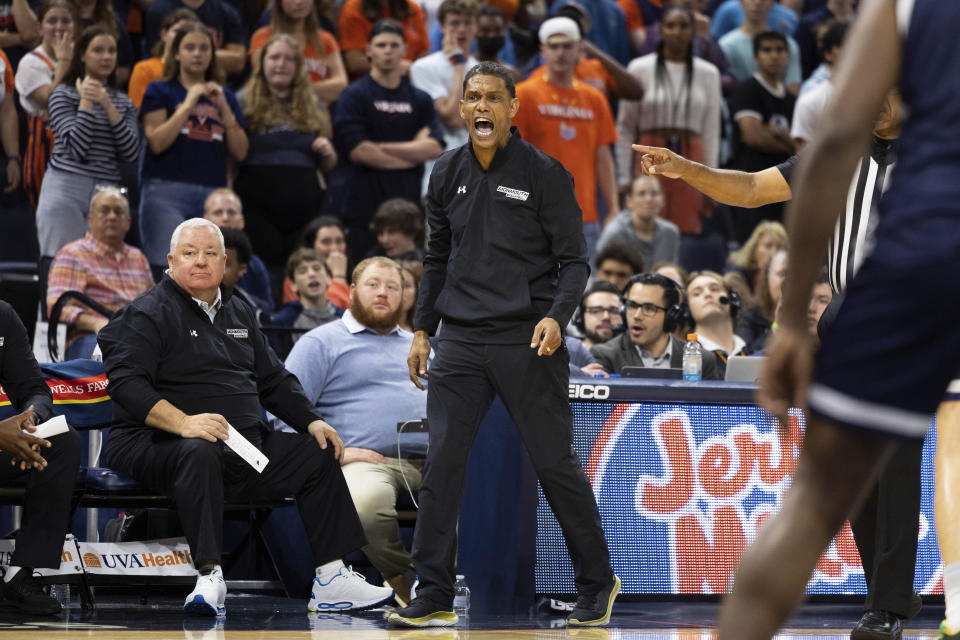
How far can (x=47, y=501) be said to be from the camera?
561 cm

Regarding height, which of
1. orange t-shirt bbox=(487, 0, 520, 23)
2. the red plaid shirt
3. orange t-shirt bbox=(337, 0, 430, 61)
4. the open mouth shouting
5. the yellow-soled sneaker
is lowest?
the yellow-soled sneaker

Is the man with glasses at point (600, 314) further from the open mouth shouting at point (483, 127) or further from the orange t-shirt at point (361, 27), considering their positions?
the orange t-shirt at point (361, 27)

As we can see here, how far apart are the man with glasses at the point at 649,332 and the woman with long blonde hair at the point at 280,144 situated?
2.93 meters

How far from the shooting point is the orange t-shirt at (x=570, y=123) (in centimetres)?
980

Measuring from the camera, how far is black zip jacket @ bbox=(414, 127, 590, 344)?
5.47 metres

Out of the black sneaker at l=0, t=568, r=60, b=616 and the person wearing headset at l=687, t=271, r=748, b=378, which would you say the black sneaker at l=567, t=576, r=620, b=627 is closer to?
the black sneaker at l=0, t=568, r=60, b=616

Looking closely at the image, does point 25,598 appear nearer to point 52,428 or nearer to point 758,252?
point 52,428

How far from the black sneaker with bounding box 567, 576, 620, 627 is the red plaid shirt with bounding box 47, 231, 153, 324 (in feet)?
12.4

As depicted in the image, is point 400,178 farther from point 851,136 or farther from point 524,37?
point 851,136

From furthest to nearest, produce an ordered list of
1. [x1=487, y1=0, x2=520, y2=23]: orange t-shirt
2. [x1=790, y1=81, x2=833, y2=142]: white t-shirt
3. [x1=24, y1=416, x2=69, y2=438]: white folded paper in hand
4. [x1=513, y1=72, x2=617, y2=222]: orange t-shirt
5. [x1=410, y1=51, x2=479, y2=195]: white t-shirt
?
[x1=487, y1=0, x2=520, y2=23]: orange t-shirt → [x1=790, y1=81, x2=833, y2=142]: white t-shirt → [x1=410, y1=51, x2=479, y2=195]: white t-shirt → [x1=513, y1=72, x2=617, y2=222]: orange t-shirt → [x1=24, y1=416, x2=69, y2=438]: white folded paper in hand

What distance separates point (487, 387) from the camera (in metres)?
5.49

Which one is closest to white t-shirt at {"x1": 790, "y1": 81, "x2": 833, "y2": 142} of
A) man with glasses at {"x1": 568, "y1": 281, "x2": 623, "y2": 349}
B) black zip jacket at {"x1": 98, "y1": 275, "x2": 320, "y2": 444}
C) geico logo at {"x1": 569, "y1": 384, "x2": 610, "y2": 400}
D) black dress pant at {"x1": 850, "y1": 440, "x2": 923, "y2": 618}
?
man with glasses at {"x1": 568, "y1": 281, "x2": 623, "y2": 349}

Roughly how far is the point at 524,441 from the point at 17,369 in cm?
230

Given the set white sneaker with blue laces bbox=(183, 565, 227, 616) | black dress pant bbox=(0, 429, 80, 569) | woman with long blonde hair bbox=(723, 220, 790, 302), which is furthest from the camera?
woman with long blonde hair bbox=(723, 220, 790, 302)
